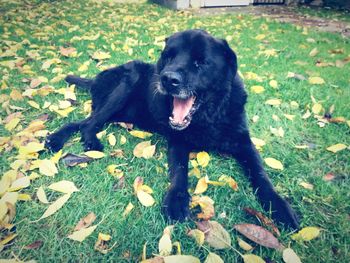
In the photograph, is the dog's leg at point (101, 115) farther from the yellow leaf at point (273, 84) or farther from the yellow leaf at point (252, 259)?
the yellow leaf at point (273, 84)

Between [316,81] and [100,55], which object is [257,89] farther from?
[100,55]

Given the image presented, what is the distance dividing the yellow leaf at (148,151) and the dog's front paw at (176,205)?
528mm

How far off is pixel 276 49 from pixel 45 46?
4080 millimetres

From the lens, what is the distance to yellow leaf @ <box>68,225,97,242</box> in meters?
1.69

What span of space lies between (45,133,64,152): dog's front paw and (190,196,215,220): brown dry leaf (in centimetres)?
132

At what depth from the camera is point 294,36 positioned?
614cm

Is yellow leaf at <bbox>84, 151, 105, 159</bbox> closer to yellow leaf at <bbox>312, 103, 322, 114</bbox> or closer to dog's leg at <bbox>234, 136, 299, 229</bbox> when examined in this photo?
dog's leg at <bbox>234, 136, 299, 229</bbox>

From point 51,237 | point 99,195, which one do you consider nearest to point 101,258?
point 51,237

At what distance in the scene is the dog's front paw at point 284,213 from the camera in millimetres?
1820

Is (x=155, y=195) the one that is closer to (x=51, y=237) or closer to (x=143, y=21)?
(x=51, y=237)

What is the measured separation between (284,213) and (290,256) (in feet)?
1.06

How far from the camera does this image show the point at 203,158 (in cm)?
242

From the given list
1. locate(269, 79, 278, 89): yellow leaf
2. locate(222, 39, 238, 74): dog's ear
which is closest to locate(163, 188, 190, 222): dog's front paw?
locate(222, 39, 238, 74): dog's ear

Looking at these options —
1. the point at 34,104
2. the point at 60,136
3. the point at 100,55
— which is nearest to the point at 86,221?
the point at 60,136
